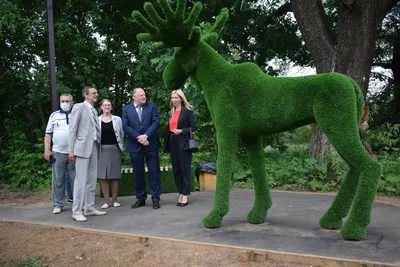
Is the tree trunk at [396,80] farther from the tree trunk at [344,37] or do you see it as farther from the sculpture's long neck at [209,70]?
the sculpture's long neck at [209,70]

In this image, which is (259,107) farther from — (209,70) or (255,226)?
(255,226)

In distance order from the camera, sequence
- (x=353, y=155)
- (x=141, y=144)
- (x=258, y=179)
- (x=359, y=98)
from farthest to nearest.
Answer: (x=141, y=144) → (x=258, y=179) → (x=359, y=98) → (x=353, y=155)

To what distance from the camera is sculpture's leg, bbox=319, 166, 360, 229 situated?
14.3 feet

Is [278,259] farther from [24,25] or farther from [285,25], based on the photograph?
[285,25]

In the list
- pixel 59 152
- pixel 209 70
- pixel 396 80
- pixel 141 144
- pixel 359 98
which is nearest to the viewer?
pixel 359 98

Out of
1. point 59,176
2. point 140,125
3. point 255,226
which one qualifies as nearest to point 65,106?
point 59,176

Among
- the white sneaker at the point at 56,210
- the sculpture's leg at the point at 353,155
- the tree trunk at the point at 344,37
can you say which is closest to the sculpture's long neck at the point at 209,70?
the sculpture's leg at the point at 353,155

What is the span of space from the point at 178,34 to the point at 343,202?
2791mm

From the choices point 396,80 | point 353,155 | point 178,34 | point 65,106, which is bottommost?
point 353,155

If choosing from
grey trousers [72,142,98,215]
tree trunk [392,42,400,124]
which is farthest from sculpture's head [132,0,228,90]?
tree trunk [392,42,400,124]

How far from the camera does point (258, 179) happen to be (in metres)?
4.98

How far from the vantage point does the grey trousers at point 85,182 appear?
5668mm

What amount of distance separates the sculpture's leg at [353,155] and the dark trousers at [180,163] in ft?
9.16

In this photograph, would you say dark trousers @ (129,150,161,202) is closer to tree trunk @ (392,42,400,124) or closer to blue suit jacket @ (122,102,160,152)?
blue suit jacket @ (122,102,160,152)
